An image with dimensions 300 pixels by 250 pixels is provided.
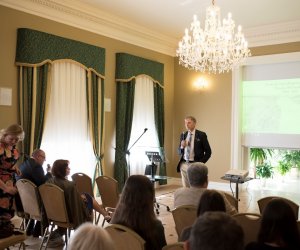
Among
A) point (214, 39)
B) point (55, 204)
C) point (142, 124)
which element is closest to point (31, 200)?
point (55, 204)

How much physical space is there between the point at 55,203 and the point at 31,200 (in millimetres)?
391

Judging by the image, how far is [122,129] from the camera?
6660mm

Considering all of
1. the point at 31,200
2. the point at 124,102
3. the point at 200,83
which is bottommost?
the point at 31,200

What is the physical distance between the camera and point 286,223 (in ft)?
6.21

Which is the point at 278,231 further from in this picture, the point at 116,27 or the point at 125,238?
the point at 116,27

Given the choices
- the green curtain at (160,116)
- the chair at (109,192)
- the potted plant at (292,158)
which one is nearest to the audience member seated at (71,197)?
the chair at (109,192)

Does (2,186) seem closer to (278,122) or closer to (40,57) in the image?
(40,57)

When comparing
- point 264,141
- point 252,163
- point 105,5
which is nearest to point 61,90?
point 105,5

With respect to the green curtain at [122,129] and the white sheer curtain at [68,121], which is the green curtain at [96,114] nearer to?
the white sheer curtain at [68,121]

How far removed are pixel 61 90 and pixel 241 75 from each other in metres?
3.81

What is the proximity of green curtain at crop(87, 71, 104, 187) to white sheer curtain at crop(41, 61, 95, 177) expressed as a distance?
8 cm

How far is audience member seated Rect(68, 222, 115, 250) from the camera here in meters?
1.37

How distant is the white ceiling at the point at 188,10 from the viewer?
5598 mm

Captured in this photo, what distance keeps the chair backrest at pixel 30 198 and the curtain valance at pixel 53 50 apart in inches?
76.4
